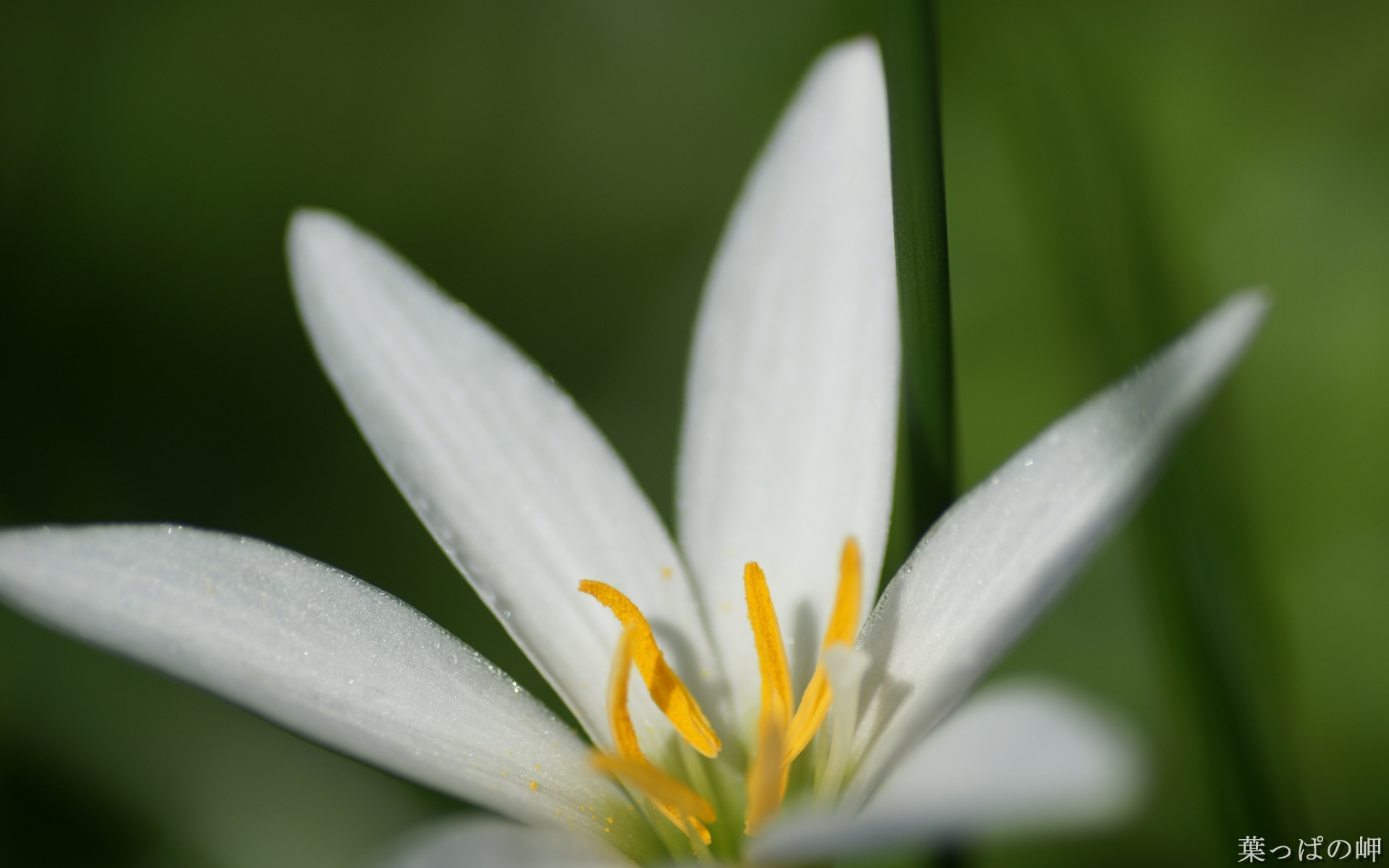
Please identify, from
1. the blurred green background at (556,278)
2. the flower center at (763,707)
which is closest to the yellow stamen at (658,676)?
the flower center at (763,707)

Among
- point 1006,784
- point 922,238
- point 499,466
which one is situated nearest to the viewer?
point 1006,784

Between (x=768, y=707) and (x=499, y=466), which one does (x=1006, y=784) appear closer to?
(x=768, y=707)

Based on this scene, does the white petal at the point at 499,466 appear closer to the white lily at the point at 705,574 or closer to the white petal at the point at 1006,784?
the white lily at the point at 705,574

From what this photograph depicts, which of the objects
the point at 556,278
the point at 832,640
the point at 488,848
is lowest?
the point at 488,848

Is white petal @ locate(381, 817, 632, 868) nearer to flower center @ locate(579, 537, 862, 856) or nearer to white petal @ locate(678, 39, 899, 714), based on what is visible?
flower center @ locate(579, 537, 862, 856)

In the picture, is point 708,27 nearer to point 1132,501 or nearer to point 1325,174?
point 1325,174

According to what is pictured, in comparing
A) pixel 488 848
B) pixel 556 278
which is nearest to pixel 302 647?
pixel 488 848
